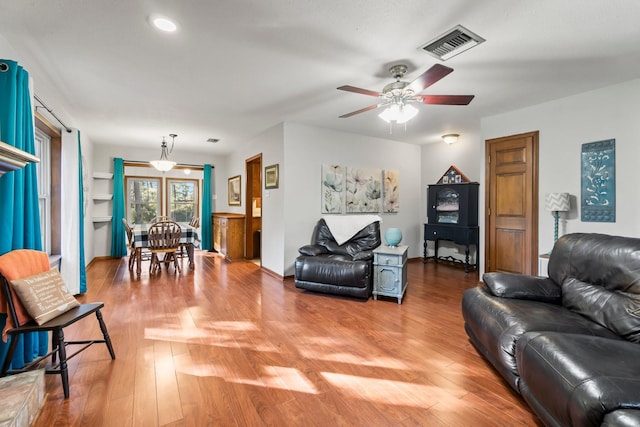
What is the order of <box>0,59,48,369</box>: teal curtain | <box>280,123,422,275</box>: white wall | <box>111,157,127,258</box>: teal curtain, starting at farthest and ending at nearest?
1. <box>111,157,127,258</box>: teal curtain
2. <box>280,123,422,275</box>: white wall
3. <box>0,59,48,369</box>: teal curtain

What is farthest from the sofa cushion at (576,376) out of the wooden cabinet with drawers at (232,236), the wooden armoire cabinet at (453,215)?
the wooden cabinet with drawers at (232,236)

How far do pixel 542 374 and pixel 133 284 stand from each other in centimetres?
474

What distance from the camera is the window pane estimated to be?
784 centimetres

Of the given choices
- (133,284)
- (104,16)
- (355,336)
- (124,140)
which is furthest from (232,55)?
(124,140)

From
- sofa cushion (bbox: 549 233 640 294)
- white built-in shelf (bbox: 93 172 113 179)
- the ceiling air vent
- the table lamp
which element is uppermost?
the ceiling air vent

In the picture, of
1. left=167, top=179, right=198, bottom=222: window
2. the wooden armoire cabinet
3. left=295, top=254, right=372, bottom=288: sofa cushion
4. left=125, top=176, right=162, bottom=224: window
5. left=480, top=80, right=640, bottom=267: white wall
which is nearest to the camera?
left=480, top=80, right=640, bottom=267: white wall

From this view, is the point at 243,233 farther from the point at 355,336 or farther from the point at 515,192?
the point at 515,192

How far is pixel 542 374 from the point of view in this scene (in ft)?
4.65

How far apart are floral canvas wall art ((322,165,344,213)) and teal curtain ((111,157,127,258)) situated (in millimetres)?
4635

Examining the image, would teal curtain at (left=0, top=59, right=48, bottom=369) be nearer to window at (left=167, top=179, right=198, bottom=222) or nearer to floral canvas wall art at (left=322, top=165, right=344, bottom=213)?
floral canvas wall art at (left=322, top=165, right=344, bottom=213)

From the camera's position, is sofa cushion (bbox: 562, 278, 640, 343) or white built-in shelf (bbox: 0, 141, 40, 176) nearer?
white built-in shelf (bbox: 0, 141, 40, 176)

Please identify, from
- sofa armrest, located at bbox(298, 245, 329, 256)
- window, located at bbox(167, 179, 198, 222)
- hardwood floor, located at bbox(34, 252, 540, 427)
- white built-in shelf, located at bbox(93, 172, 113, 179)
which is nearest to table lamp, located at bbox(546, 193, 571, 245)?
hardwood floor, located at bbox(34, 252, 540, 427)

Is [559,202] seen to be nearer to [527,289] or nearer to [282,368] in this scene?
[527,289]

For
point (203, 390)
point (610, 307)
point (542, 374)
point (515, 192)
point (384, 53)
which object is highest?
point (384, 53)
